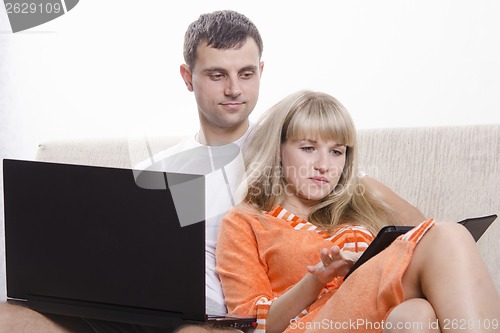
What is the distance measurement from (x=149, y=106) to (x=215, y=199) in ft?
3.17

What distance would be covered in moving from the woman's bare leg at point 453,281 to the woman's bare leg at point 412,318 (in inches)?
0.7

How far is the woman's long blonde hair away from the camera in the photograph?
161 cm

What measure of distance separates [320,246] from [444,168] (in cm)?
43

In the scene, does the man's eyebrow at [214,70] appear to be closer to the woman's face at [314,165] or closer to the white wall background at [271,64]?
the woman's face at [314,165]

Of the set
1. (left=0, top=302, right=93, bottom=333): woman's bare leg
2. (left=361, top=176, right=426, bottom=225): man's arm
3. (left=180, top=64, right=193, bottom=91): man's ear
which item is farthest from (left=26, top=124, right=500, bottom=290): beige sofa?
(left=0, top=302, right=93, bottom=333): woman's bare leg

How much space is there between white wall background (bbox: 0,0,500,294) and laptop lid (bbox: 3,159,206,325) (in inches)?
37.2

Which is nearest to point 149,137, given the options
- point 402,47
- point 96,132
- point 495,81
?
point 96,132

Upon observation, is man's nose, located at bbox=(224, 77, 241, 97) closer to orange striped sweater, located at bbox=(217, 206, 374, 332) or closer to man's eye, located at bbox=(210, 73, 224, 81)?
man's eye, located at bbox=(210, 73, 224, 81)

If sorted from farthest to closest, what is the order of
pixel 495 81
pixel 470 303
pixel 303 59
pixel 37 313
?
pixel 303 59
pixel 495 81
pixel 37 313
pixel 470 303

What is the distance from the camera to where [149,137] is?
221 centimetres

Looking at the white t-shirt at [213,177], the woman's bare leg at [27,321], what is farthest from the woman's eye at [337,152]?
the woman's bare leg at [27,321]

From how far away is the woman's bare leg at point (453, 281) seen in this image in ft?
3.63

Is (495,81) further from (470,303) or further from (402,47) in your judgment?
(470,303)

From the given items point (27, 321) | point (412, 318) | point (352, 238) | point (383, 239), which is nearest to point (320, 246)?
point (352, 238)
